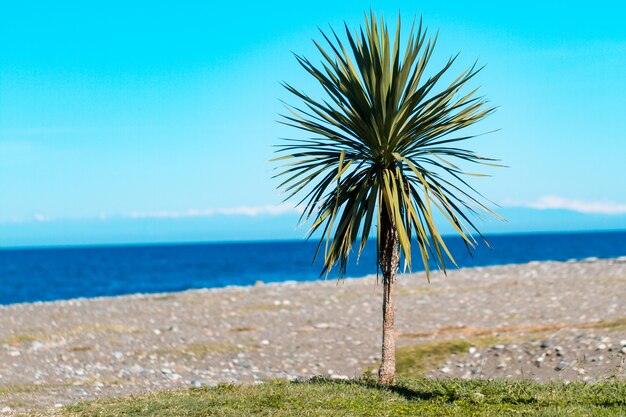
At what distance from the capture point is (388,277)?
13430mm

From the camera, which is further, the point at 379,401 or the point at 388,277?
the point at 388,277

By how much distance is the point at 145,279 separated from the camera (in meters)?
92.9

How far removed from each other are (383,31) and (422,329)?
13241 mm

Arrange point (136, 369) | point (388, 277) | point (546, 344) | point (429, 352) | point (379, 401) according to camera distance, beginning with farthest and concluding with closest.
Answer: point (429, 352) < point (136, 369) < point (546, 344) < point (388, 277) < point (379, 401)

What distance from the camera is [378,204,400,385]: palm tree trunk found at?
1319 cm

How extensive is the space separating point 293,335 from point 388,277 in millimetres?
11023

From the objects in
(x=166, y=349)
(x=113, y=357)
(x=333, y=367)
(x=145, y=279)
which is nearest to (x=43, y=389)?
(x=113, y=357)

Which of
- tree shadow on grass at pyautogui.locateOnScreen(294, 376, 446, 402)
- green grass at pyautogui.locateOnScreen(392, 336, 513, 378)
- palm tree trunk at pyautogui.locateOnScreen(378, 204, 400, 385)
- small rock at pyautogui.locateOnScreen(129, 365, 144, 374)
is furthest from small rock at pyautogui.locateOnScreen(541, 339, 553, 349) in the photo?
small rock at pyautogui.locateOnScreen(129, 365, 144, 374)

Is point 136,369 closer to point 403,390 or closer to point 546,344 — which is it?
point 403,390

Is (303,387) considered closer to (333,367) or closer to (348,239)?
(348,239)

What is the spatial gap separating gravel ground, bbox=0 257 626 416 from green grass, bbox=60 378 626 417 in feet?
7.34

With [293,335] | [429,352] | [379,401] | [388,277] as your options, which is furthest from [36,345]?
[379,401]

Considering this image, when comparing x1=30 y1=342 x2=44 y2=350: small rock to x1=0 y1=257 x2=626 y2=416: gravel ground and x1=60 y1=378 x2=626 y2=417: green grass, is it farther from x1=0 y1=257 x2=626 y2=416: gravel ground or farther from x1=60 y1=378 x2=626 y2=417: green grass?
x1=60 y1=378 x2=626 y2=417: green grass

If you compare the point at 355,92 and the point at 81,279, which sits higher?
the point at 355,92
